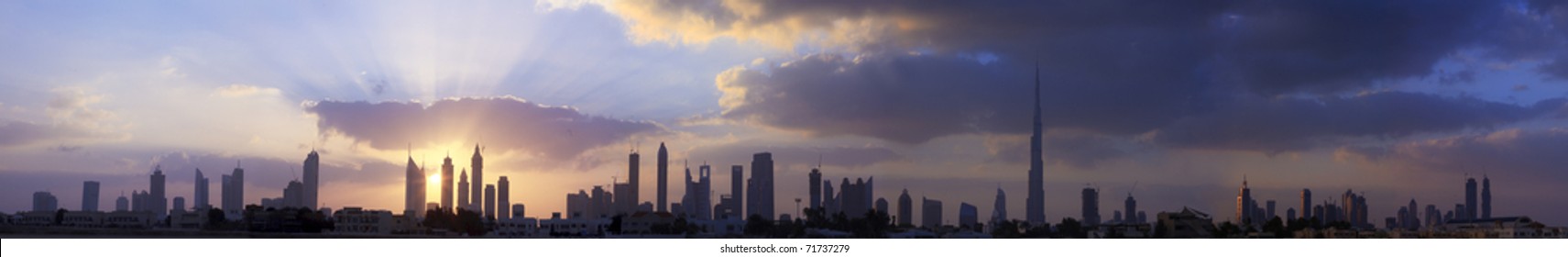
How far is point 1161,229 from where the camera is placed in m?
9.24

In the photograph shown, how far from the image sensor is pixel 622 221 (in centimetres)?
1659
